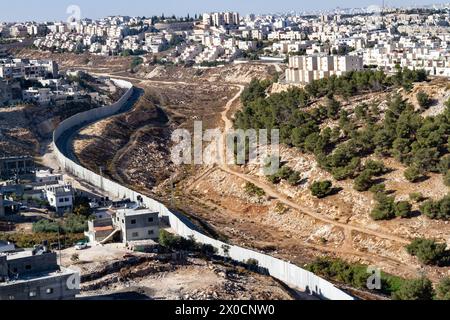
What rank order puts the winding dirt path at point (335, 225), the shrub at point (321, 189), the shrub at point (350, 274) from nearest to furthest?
the shrub at point (350, 274) → the winding dirt path at point (335, 225) → the shrub at point (321, 189)

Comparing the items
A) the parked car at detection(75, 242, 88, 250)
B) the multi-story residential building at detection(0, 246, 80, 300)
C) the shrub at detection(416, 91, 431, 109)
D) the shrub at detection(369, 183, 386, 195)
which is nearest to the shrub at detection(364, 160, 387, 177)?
the shrub at detection(369, 183, 386, 195)

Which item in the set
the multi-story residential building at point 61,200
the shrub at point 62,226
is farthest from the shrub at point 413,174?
the multi-story residential building at point 61,200

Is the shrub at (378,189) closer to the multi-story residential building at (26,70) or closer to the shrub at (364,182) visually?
the shrub at (364,182)

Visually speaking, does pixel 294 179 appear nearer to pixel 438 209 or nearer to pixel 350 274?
pixel 438 209

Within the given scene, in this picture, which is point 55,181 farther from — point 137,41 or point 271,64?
point 137,41

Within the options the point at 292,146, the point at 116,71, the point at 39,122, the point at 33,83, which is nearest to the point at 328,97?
the point at 292,146

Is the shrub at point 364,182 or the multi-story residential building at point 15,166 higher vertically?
the multi-story residential building at point 15,166
